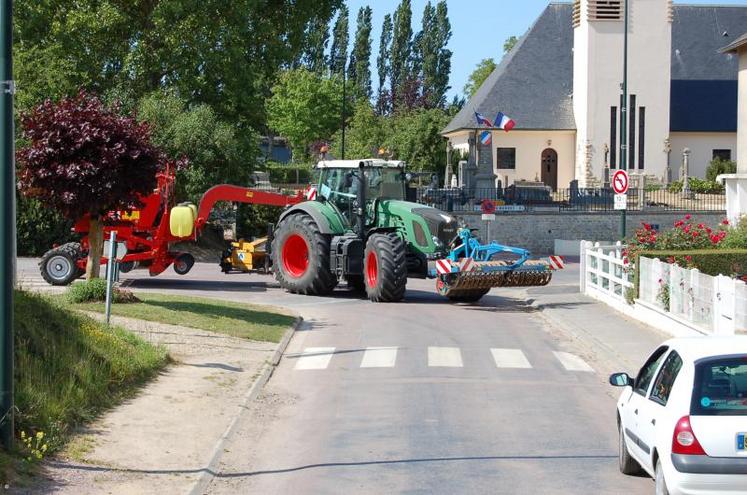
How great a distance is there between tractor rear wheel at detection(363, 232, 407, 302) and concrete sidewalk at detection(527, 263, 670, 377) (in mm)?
3490

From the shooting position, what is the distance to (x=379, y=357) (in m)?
19.7

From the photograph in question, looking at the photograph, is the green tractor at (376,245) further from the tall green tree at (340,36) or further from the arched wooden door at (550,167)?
the tall green tree at (340,36)

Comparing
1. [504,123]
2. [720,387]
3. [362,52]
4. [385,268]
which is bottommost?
[385,268]

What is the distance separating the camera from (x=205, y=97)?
1865 inches

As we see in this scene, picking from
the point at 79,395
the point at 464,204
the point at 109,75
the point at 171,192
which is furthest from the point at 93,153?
the point at 464,204

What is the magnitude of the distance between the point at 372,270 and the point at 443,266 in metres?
2.22

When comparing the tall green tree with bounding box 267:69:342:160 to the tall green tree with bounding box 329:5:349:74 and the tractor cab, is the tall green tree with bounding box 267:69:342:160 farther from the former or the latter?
the tractor cab

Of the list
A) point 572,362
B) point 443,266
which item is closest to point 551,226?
point 443,266

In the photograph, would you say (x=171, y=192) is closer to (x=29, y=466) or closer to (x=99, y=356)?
(x=99, y=356)

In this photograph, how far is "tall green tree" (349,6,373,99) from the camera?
11533 cm

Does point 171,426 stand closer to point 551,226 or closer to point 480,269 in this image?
point 480,269

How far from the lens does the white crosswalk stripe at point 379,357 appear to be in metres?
18.9

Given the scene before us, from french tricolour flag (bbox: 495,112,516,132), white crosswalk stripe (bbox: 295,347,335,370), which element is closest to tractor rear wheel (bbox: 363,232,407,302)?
white crosswalk stripe (bbox: 295,347,335,370)

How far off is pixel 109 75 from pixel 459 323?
26.2m
